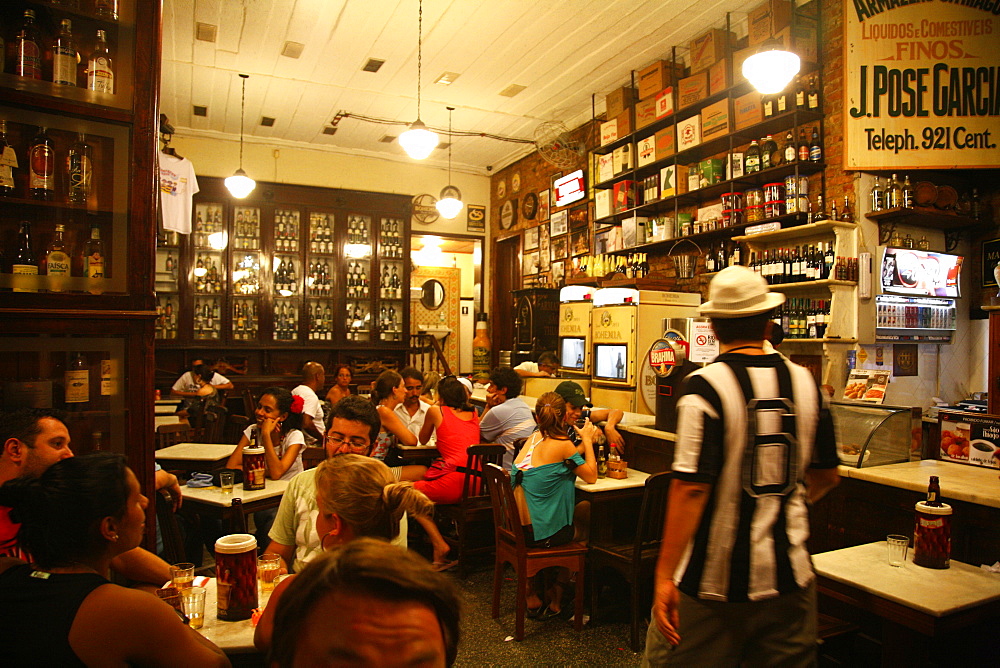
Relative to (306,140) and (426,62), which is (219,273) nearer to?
(306,140)

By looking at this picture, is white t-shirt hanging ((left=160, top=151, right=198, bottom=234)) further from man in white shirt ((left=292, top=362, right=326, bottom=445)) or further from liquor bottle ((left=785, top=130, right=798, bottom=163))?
liquor bottle ((left=785, top=130, right=798, bottom=163))

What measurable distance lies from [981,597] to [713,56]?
18.0ft

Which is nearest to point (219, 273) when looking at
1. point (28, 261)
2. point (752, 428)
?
point (28, 261)

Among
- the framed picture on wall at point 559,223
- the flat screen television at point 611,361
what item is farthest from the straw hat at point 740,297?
the framed picture on wall at point 559,223

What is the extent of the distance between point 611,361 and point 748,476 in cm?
453

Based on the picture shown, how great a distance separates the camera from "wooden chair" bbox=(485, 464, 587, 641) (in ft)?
11.3

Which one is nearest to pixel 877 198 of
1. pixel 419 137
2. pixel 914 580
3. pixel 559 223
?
pixel 914 580

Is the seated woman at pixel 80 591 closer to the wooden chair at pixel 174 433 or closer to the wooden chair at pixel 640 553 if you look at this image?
the wooden chair at pixel 640 553

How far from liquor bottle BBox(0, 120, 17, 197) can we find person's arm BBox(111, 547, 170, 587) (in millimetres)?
1605

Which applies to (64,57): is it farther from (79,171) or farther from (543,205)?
(543,205)

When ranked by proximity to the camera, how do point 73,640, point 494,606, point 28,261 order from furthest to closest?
point 494,606 → point 28,261 → point 73,640

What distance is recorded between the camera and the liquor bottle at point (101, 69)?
8.65 feet

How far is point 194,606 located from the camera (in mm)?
1953

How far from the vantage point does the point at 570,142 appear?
877 cm
